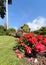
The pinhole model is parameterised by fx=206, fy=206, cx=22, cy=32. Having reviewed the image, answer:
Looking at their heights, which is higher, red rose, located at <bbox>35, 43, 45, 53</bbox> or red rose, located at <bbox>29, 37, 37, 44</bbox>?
red rose, located at <bbox>29, 37, 37, 44</bbox>

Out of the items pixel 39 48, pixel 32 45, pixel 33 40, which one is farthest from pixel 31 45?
pixel 39 48

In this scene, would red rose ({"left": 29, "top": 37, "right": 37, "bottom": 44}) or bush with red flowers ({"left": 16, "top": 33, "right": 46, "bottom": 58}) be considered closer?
bush with red flowers ({"left": 16, "top": 33, "right": 46, "bottom": 58})

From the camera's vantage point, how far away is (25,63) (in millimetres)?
7688

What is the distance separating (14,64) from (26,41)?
69.1 inches

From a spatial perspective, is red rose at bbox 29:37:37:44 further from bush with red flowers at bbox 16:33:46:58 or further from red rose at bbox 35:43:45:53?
red rose at bbox 35:43:45:53

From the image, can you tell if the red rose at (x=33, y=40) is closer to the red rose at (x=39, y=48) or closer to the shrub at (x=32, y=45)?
the shrub at (x=32, y=45)

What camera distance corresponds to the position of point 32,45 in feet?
28.7

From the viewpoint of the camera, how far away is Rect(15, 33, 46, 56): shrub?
8392 mm

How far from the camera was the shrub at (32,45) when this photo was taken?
27.5ft

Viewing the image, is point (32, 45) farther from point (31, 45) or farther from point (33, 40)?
point (33, 40)

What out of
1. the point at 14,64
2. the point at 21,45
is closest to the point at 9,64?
the point at 14,64

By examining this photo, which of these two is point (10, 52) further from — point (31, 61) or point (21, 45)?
point (31, 61)

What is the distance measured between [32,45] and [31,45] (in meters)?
0.09

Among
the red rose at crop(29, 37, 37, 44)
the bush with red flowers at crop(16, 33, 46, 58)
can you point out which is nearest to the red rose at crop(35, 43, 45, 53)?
the bush with red flowers at crop(16, 33, 46, 58)
